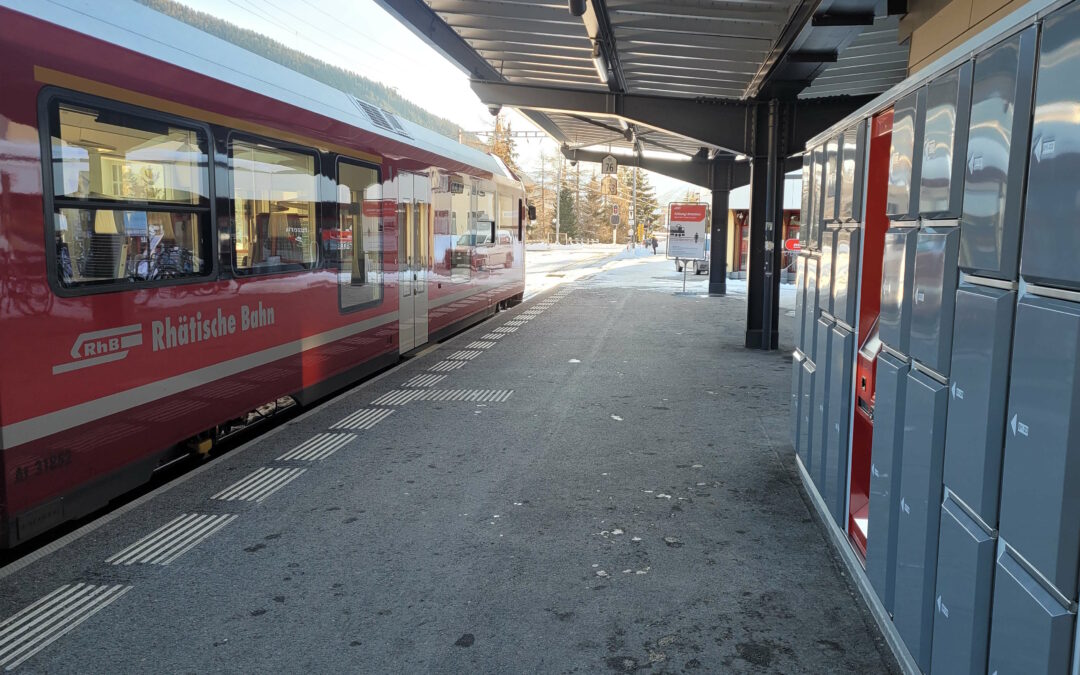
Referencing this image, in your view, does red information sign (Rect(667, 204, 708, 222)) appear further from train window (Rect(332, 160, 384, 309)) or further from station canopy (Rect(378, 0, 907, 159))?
train window (Rect(332, 160, 384, 309))

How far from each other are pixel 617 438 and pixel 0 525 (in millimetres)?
4319

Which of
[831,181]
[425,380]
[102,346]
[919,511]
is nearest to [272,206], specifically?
[102,346]

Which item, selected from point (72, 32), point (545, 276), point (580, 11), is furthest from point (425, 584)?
point (545, 276)

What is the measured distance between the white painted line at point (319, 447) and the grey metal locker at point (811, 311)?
11.8ft

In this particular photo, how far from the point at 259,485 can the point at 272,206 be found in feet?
7.61

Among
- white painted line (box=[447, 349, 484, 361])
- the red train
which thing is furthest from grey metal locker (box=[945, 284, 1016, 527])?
white painted line (box=[447, 349, 484, 361])

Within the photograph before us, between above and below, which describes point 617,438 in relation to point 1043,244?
below

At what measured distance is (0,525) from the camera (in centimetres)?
400

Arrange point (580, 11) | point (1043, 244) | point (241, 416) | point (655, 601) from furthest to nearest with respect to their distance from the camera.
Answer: point (580, 11) < point (241, 416) < point (655, 601) < point (1043, 244)

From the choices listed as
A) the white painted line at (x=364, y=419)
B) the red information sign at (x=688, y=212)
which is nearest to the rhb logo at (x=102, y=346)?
the white painted line at (x=364, y=419)

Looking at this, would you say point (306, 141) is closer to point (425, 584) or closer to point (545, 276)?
point (425, 584)

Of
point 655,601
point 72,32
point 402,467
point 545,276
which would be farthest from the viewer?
point 545,276

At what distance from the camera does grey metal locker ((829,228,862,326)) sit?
4219mm

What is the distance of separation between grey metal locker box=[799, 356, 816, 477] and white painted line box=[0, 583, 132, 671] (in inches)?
156
